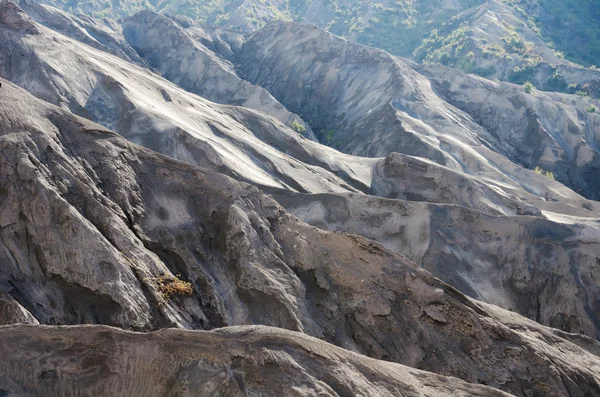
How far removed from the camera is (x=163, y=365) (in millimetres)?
11305

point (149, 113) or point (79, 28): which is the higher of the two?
point (149, 113)

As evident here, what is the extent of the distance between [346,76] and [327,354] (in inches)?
2706

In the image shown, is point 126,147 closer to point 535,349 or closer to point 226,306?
point 226,306

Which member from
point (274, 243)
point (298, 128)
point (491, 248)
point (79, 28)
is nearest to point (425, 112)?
point (298, 128)

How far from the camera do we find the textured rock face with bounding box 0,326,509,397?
1102 cm

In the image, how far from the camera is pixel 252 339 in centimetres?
1172

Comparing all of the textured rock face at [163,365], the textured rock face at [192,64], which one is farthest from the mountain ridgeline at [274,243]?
the textured rock face at [192,64]

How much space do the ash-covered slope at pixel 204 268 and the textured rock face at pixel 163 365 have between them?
3.95 m

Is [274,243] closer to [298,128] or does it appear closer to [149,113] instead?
[149,113]

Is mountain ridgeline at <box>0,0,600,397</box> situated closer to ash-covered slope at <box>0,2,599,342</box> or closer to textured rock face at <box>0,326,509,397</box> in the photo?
textured rock face at <box>0,326,509,397</box>

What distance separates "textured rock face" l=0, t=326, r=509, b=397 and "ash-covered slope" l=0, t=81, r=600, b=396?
3.95 m

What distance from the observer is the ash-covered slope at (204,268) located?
16234 millimetres

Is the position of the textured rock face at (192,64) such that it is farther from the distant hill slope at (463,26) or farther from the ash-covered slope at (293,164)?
the distant hill slope at (463,26)

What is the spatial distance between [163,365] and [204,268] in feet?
25.8
